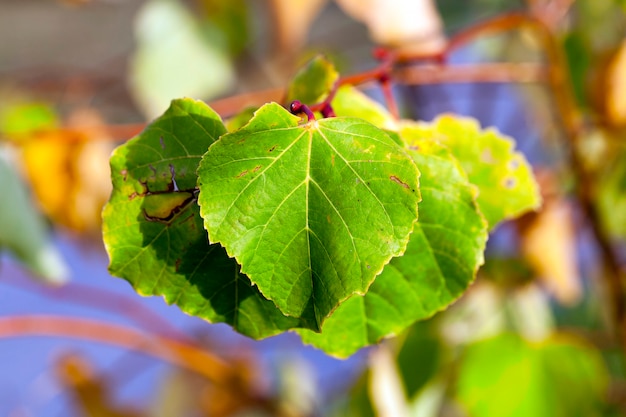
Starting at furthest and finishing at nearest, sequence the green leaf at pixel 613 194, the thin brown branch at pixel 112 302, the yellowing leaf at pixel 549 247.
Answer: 1. the thin brown branch at pixel 112 302
2. the yellowing leaf at pixel 549 247
3. the green leaf at pixel 613 194

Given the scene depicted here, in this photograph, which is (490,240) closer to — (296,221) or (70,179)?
(70,179)

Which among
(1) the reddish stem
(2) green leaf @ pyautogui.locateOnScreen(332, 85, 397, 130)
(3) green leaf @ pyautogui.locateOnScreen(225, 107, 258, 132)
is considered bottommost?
(2) green leaf @ pyautogui.locateOnScreen(332, 85, 397, 130)

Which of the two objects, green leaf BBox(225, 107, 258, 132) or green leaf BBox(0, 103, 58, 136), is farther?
green leaf BBox(0, 103, 58, 136)

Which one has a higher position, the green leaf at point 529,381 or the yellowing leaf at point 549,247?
the yellowing leaf at point 549,247

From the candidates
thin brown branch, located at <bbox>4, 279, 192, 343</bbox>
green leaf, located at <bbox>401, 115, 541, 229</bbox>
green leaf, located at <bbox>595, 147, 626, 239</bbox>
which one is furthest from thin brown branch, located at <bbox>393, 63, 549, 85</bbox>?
thin brown branch, located at <bbox>4, 279, 192, 343</bbox>

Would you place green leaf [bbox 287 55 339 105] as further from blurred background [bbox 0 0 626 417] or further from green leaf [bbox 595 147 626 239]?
green leaf [bbox 595 147 626 239]

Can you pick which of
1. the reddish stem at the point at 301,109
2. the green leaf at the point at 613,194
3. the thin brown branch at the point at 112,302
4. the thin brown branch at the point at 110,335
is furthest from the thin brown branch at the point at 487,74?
the thin brown branch at the point at 112,302

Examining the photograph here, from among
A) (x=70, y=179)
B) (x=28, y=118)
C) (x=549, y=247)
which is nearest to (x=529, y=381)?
(x=549, y=247)

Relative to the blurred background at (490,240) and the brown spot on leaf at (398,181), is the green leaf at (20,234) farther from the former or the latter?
the brown spot on leaf at (398,181)
